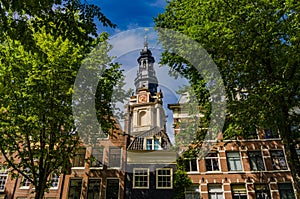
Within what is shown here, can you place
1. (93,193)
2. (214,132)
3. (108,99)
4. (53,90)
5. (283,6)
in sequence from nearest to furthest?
(283,6), (214,132), (53,90), (108,99), (93,193)

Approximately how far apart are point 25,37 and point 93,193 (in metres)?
19.2

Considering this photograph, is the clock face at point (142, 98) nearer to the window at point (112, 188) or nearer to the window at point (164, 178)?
the window at point (164, 178)

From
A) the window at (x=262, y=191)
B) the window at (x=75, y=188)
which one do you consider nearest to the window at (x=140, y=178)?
the window at (x=75, y=188)

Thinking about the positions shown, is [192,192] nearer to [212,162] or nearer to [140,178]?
[212,162]

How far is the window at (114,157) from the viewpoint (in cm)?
2252

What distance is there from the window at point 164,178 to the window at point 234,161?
5.30m

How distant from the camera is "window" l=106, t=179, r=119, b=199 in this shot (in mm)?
→ 21219

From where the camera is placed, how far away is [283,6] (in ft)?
34.6

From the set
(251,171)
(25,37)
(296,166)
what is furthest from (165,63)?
(251,171)

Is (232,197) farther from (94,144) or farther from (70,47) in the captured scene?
(70,47)

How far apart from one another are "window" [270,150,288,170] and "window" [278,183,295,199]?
4.56 ft

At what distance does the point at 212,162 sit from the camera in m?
21.7

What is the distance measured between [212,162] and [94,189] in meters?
10.9

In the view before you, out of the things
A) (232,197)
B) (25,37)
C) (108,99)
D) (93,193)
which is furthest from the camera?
(93,193)
